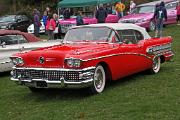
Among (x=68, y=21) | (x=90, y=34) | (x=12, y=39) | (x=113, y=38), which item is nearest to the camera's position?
(x=113, y=38)

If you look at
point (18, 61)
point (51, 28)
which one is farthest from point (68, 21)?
point (18, 61)

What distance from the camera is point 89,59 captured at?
8664 millimetres

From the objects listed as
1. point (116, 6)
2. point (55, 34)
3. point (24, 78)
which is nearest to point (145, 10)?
Result: point (116, 6)

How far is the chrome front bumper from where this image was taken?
336 inches

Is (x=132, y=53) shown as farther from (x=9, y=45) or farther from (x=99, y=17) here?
(x=99, y=17)

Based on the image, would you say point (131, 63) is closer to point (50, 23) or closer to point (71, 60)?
point (71, 60)

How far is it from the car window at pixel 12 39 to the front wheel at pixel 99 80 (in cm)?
442

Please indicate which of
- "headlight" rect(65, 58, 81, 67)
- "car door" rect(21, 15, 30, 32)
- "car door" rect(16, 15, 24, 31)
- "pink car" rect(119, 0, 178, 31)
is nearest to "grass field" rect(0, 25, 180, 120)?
"headlight" rect(65, 58, 81, 67)

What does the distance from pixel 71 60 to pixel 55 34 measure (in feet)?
48.3

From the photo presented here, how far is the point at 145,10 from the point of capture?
2619cm

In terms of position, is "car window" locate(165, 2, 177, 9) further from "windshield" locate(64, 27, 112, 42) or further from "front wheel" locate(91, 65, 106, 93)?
"front wheel" locate(91, 65, 106, 93)

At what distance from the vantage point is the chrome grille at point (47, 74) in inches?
336

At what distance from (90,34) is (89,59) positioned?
162 cm

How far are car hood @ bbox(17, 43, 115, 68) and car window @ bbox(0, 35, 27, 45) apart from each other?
3732 millimetres
